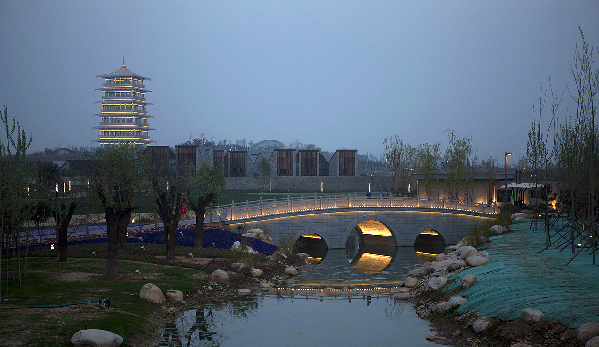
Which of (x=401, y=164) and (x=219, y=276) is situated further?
(x=401, y=164)

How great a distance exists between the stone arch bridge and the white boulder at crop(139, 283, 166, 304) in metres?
15.0

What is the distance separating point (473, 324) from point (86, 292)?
11.5m

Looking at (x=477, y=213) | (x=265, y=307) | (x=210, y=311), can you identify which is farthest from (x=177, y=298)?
(x=477, y=213)

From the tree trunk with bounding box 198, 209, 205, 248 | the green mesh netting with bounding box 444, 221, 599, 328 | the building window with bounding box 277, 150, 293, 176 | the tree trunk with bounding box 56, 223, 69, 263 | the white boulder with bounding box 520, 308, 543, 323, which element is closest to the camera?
the white boulder with bounding box 520, 308, 543, 323

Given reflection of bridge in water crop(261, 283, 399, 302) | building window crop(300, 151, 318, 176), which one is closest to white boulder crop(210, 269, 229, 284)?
reflection of bridge in water crop(261, 283, 399, 302)

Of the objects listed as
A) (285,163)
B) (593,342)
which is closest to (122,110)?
(285,163)

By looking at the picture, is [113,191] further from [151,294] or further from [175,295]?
[175,295]

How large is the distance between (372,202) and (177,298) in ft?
71.6

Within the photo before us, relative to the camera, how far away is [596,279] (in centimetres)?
1471

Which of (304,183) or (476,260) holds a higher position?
(304,183)

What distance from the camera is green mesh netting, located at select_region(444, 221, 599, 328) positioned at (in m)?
12.1

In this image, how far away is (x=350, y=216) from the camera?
35656 millimetres

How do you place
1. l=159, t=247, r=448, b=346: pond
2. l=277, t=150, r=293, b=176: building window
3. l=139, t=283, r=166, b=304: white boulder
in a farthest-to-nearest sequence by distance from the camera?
l=277, t=150, r=293, b=176: building window → l=139, t=283, r=166, b=304: white boulder → l=159, t=247, r=448, b=346: pond

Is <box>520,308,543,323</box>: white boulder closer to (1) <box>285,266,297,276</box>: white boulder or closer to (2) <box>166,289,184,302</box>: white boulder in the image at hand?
(2) <box>166,289,184,302</box>: white boulder
